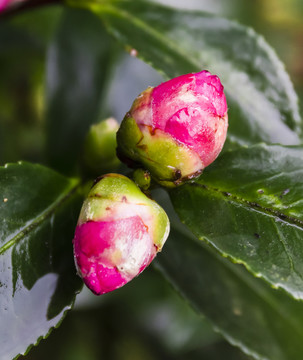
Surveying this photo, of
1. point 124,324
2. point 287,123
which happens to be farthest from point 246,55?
point 124,324

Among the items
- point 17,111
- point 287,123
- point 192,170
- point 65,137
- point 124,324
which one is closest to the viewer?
point 192,170

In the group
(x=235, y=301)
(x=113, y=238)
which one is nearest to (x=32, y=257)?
(x=113, y=238)

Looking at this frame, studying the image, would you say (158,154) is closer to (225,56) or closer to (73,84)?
(225,56)

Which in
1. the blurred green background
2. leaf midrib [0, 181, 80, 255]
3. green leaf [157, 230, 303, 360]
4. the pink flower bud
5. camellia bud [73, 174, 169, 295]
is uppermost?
camellia bud [73, 174, 169, 295]

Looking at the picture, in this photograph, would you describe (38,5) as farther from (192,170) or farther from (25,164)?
(192,170)

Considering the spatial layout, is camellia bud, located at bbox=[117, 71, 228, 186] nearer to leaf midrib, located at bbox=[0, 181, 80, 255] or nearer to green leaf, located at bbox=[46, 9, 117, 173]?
leaf midrib, located at bbox=[0, 181, 80, 255]

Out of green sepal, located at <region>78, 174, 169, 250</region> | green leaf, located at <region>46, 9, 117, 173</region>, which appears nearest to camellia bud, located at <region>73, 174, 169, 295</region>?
green sepal, located at <region>78, 174, 169, 250</region>

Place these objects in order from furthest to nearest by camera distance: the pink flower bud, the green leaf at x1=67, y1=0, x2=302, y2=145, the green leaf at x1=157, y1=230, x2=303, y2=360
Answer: the pink flower bud < the green leaf at x1=157, y1=230, x2=303, y2=360 < the green leaf at x1=67, y1=0, x2=302, y2=145
